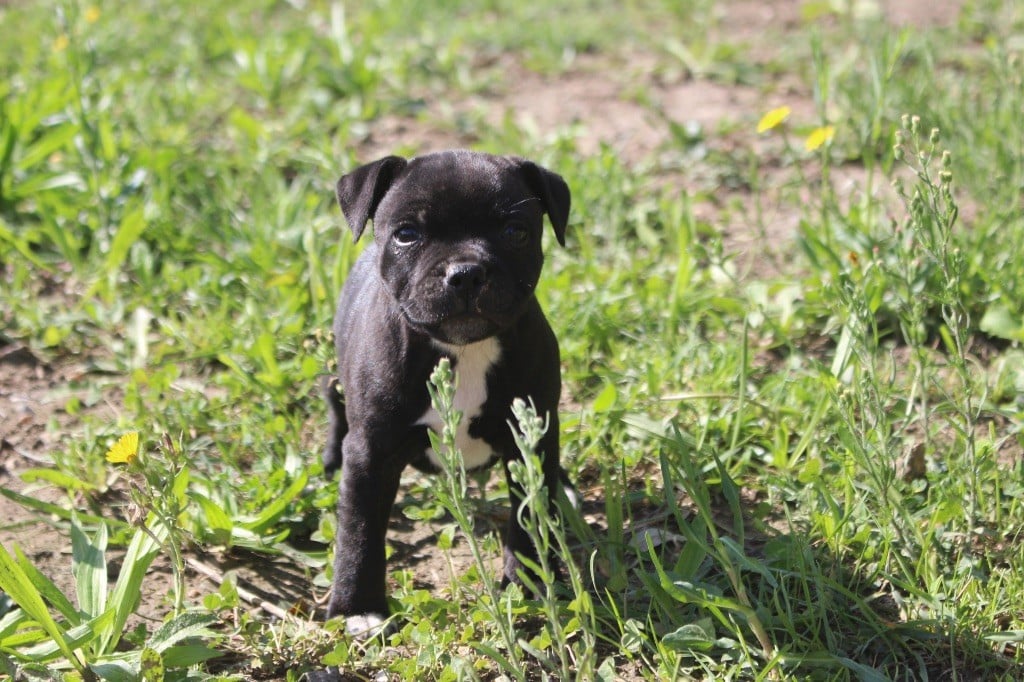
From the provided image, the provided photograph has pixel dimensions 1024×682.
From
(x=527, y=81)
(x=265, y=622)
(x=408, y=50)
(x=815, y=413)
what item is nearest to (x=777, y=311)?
(x=815, y=413)

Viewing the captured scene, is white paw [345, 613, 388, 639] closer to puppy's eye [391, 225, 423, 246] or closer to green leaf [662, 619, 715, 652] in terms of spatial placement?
green leaf [662, 619, 715, 652]

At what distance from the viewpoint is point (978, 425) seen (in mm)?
4789

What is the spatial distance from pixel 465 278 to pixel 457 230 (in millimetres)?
250

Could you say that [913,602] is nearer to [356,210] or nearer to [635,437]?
[635,437]

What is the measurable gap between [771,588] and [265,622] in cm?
174

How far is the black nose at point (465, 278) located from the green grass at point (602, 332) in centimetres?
68

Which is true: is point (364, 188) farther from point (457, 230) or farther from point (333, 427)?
point (333, 427)

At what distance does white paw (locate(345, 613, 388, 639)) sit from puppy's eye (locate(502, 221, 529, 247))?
1341 millimetres

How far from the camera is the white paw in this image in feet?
13.0

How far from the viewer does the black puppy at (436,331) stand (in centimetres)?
366

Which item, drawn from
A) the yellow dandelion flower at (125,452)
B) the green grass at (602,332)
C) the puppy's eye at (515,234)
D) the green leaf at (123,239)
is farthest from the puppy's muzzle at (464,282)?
the green leaf at (123,239)

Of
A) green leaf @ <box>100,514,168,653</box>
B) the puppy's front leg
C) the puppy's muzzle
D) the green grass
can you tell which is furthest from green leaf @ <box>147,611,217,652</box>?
the puppy's muzzle

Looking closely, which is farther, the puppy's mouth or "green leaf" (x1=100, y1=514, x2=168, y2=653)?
"green leaf" (x1=100, y1=514, x2=168, y2=653)

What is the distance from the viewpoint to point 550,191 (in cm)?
396
